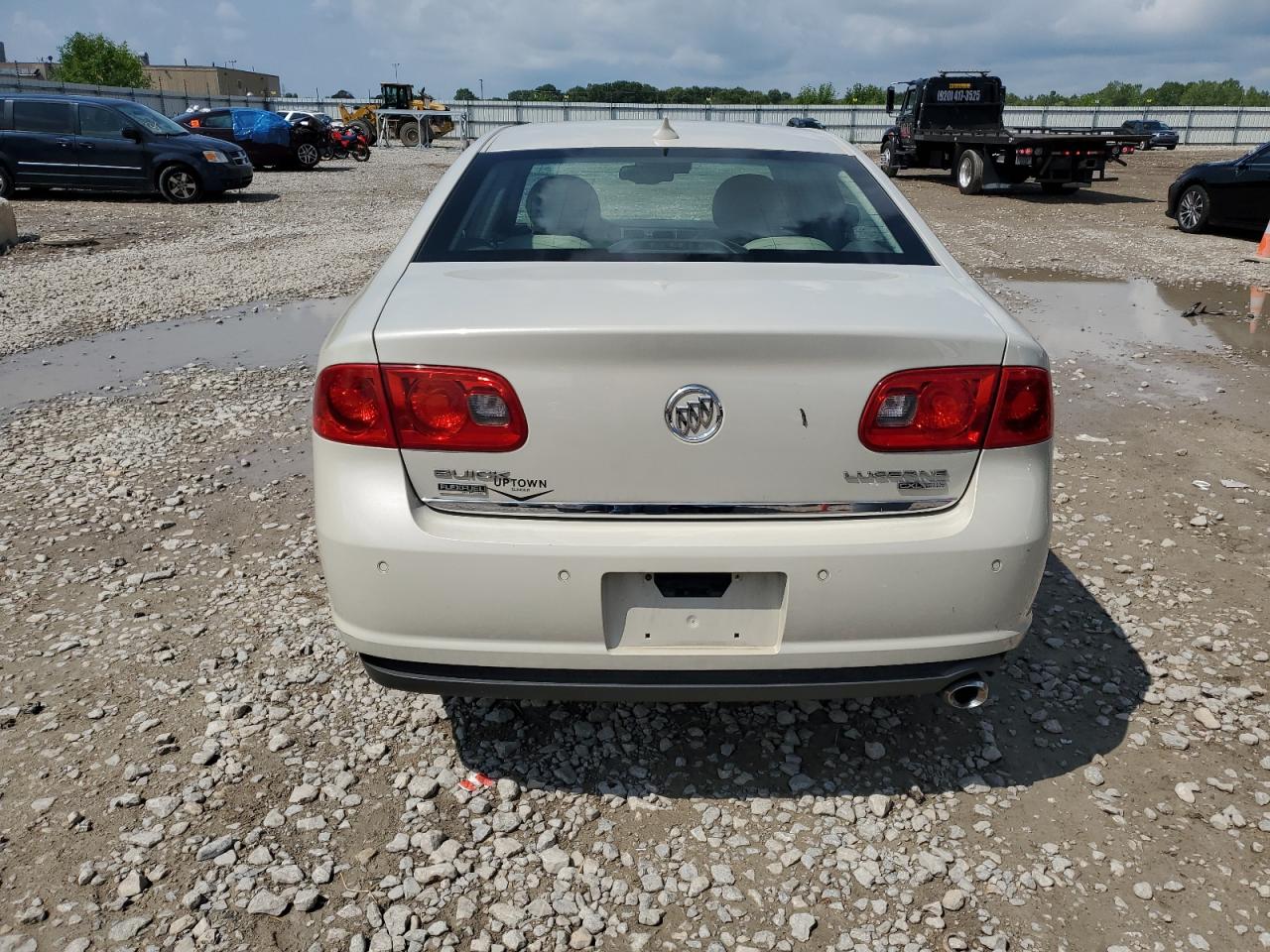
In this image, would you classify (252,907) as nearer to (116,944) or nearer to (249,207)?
(116,944)

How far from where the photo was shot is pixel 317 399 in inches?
90.7

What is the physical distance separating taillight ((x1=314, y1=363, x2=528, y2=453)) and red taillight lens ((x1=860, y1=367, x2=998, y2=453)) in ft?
2.65

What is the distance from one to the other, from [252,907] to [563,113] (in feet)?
182

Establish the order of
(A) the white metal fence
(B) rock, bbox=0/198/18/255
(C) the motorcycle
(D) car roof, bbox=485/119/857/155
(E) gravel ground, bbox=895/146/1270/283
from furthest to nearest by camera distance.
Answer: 1. (A) the white metal fence
2. (C) the motorcycle
3. (B) rock, bbox=0/198/18/255
4. (E) gravel ground, bbox=895/146/1270/283
5. (D) car roof, bbox=485/119/857/155

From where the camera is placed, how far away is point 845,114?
55375mm

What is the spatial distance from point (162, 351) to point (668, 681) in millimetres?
6515

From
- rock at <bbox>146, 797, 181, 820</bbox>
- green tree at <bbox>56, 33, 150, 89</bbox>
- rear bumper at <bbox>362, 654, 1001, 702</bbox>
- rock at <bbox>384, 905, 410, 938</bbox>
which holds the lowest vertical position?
rock at <bbox>384, 905, 410, 938</bbox>

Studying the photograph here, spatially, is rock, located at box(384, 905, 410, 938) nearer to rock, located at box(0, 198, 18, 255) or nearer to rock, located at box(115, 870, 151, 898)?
rock, located at box(115, 870, 151, 898)

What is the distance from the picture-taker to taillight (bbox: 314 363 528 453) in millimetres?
2160

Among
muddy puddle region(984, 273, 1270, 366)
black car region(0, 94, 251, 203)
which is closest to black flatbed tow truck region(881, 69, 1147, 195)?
muddy puddle region(984, 273, 1270, 366)

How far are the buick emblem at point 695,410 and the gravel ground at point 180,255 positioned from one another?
722 centimetres

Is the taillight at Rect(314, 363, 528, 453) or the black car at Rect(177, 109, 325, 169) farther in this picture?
the black car at Rect(177, 109, 325, 169)

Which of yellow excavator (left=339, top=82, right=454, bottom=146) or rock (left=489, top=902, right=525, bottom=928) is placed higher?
yellow excavator (left=339, top=82, right=454, bottom=146)

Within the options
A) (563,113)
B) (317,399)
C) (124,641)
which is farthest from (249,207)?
(563,113)
